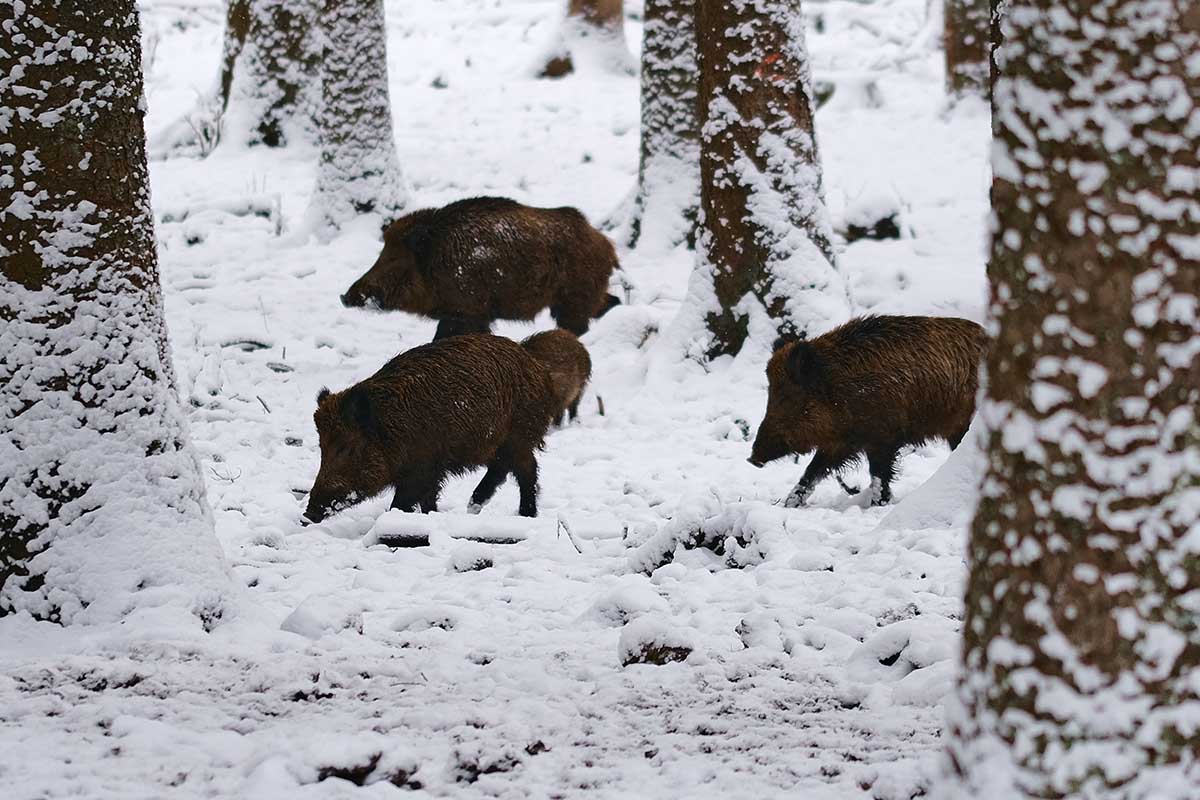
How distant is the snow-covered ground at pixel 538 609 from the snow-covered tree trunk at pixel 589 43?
30.2 feet

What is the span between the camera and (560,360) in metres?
7.80

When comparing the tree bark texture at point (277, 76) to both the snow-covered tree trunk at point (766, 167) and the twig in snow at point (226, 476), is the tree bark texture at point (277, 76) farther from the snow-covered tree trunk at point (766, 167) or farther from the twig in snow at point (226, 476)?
the twig in snow at point (226, 476)

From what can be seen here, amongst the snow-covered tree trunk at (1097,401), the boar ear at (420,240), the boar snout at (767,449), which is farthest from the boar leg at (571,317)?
the snow-covered tree trunk at (1097,401)

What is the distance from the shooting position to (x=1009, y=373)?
219 centimetres

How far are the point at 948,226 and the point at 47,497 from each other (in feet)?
33.8

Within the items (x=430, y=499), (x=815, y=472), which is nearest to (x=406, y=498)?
(x=430, y=499)

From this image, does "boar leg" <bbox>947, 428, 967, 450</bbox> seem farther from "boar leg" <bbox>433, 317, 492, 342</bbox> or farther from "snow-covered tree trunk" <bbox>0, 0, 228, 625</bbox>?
"snow-covered tree trunk" <bbox>0, 0, 228, 625</bbox>

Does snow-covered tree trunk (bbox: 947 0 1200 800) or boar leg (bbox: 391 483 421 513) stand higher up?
snow-covered tree trunk (bbox: 947 0 1200 800)

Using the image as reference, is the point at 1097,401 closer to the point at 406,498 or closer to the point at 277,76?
the point at 406,498

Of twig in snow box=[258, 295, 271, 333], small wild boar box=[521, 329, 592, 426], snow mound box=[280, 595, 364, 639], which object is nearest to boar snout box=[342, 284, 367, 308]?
twig in snow box=[258, 295, 271, 333]

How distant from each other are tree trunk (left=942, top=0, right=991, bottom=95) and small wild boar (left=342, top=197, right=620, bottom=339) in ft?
26.7

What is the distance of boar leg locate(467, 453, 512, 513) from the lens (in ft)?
24.1

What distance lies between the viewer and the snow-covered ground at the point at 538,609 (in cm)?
328

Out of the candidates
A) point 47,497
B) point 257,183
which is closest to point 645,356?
point 47,497
